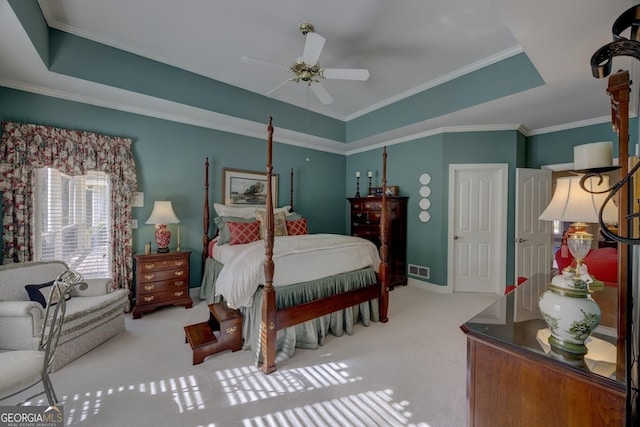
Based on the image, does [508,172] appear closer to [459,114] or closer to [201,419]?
[459,114]

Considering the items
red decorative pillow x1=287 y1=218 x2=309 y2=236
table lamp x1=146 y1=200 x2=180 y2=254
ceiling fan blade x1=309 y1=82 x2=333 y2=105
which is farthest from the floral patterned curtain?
ceiling fan blade x1=309 y1=82 x2=333 y2=105

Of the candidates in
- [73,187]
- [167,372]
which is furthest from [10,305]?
[73,187]

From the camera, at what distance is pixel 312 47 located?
2.25 meters

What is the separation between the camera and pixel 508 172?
4.07 m

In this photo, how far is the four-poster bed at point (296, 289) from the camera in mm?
2238

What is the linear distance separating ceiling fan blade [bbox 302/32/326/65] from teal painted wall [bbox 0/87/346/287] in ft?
7.81

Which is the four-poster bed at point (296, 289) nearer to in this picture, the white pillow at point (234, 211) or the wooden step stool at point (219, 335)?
the wooden step stool at point (219, 335)

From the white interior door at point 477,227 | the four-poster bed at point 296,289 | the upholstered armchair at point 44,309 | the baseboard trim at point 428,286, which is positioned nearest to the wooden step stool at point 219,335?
the four-poster bed at point 296,289

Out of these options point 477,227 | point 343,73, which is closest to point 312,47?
point 343,73

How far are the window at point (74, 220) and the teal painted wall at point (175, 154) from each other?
364 millimetres

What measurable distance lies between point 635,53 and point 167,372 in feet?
10.4

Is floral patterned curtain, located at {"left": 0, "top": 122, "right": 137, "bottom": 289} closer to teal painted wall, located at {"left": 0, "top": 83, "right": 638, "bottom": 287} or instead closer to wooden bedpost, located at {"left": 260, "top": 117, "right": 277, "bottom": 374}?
teal painted wall, located at {"left": 0, "top": 83, "right": 638, "bottom": 287}

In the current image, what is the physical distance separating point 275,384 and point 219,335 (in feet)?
2.41

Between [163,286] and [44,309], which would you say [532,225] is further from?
[44,309]
